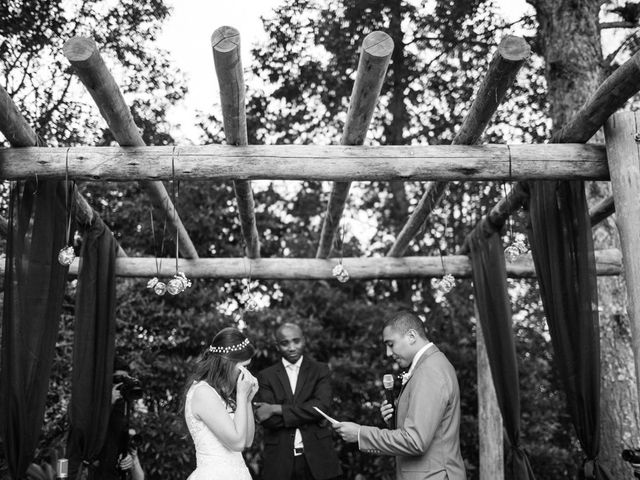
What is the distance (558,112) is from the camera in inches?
251

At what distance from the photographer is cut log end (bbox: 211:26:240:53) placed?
2.85m

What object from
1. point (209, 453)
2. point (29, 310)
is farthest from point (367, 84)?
point (29, 310)

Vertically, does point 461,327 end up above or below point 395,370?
above

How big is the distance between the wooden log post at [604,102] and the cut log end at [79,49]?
88.9 inches

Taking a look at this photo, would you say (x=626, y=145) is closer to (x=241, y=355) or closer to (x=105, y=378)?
(x=241, y=355)

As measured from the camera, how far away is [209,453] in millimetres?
3447

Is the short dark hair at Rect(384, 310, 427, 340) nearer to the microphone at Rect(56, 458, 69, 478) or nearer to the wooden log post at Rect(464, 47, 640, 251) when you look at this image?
the wooden log post at Rect(464, 47, 640, 251)

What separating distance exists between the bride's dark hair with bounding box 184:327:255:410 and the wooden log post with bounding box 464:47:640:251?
6.71 feet

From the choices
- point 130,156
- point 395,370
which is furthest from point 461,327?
point 130,156

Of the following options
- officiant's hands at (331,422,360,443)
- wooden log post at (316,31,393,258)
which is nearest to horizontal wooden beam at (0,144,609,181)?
wooden log post at (316,31,393,258)

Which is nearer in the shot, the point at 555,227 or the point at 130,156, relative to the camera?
the point at 130,156

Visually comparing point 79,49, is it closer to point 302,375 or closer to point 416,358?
point 416,358

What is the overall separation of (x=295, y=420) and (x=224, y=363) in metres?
1.51

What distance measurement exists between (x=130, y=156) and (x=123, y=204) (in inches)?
199
